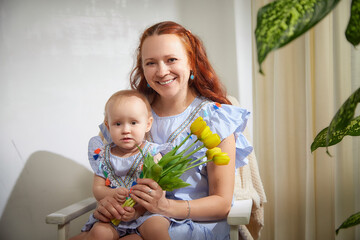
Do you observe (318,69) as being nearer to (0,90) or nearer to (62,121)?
(62,121)

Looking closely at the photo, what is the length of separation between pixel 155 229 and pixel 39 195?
118 cm

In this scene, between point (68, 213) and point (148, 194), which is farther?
point (68, 213)

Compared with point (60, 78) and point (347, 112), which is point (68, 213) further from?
point (347, 112)

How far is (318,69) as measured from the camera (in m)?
1.90

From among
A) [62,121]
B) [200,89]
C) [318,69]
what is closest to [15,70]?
[62,121]

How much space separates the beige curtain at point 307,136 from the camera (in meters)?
1.76

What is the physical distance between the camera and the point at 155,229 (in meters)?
1.33

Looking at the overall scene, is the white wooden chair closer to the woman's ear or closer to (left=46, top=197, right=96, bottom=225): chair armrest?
(left=46, top=197, right=96, bottom=225): chair armrest

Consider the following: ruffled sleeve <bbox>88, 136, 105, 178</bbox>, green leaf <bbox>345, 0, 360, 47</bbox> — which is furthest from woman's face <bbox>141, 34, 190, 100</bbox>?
green leaf <bbox>345, 0, 360, 47</bbox>

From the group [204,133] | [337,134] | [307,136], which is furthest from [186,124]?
[337,134]

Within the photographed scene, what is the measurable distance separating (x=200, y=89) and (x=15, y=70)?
111cm

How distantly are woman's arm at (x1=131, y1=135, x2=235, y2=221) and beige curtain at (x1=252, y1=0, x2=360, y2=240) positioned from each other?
21.9 inches

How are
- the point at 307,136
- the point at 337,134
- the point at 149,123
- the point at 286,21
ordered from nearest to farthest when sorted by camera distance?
the point at 286,21 → the point at 337,134 → the point at 149,123 → the point at 307,136

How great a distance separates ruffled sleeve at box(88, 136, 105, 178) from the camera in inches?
61.1
